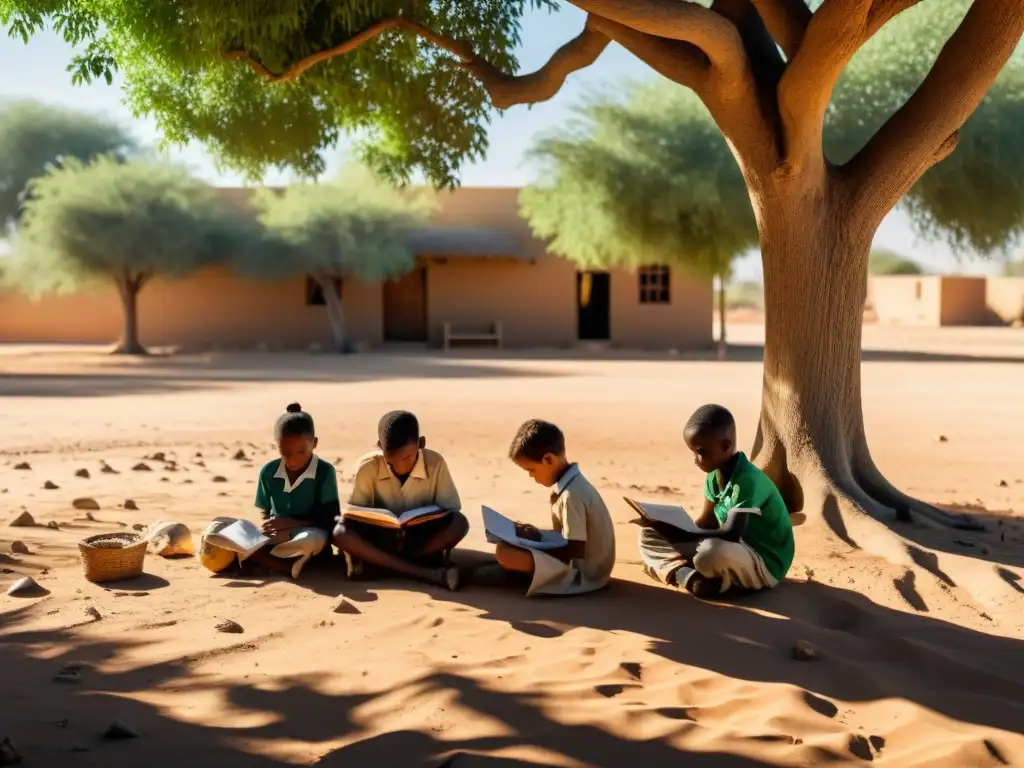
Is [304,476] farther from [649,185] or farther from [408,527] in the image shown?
[649,185]

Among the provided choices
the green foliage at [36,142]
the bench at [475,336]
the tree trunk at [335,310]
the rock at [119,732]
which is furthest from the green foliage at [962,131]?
the green foliage at [36,142]

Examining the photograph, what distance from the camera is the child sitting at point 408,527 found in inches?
198

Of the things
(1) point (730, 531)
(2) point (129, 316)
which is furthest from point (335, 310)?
(1) point (730, 531)

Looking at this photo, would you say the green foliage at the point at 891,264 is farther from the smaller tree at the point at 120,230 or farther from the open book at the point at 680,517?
the open book at the point at 680,517

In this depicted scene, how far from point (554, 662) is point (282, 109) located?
23.4ft

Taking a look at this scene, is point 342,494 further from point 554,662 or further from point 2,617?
point 554,662

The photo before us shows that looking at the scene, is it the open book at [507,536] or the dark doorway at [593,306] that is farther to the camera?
the dark doorway at [593,306]

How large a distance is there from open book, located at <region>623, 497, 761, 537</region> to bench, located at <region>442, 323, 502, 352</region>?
24.4 meters

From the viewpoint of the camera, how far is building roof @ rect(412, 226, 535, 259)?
95.8 feet

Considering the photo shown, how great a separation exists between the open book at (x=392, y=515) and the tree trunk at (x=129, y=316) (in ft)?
82.0

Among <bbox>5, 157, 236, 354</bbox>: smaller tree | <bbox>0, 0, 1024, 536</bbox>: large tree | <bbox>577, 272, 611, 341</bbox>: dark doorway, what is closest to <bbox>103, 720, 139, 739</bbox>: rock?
<bbox>0, 0, 1024, 536</bbox>: large tree

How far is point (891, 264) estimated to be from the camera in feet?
239

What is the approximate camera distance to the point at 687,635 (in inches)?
167

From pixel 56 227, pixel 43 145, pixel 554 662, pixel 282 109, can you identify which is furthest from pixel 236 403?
pixel 43 145
